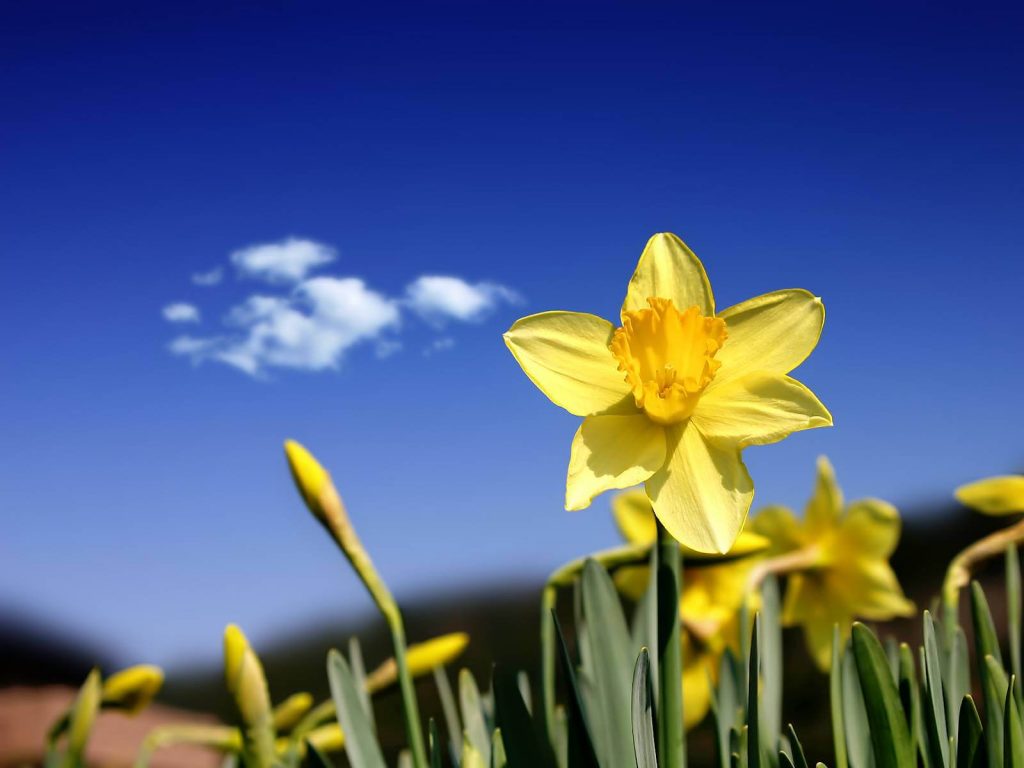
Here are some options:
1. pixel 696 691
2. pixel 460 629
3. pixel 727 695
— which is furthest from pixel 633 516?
pixel 460 629

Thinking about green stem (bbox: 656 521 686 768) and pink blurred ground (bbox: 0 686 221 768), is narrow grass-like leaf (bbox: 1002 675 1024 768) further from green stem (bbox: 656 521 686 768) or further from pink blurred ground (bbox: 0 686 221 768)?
pink blurred ground (bbox: 0 686 221 768)

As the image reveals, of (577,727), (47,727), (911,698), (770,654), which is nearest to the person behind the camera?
(577,727)

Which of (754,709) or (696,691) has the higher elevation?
(754,709)

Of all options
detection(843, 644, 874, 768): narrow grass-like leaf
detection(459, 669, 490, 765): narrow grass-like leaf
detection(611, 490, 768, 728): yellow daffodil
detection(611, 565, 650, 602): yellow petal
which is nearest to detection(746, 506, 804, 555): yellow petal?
detection(611, 490, 768, 728): yellow daffodil

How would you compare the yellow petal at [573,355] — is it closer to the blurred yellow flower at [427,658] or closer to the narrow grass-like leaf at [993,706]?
the narrow grass-like leaf at [993,706]

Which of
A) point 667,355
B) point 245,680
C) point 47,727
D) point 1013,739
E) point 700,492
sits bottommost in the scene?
point 47,727

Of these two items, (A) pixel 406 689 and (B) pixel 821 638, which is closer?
(A) pixel 406 689

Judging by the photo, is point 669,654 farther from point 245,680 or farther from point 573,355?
point 245,680
